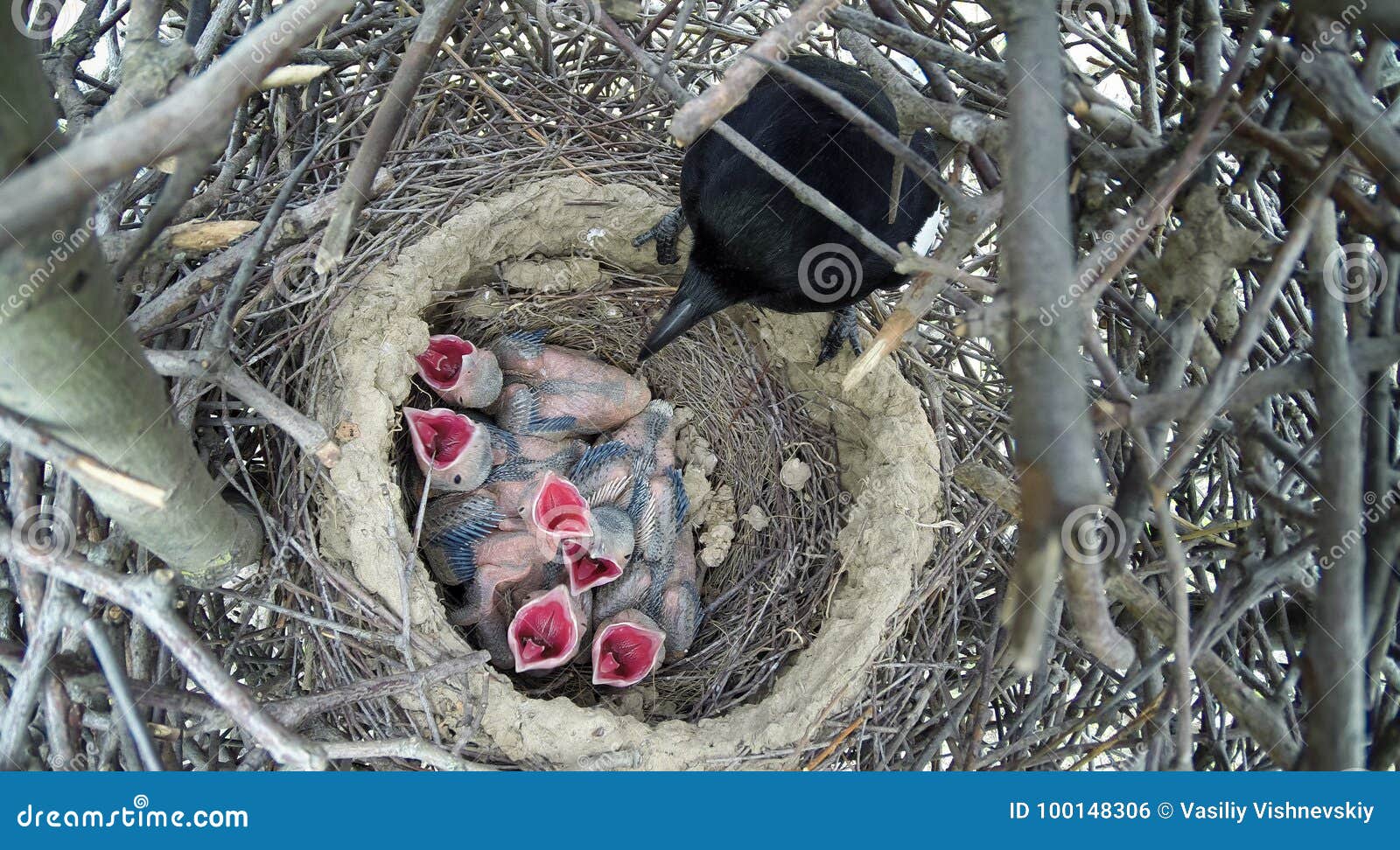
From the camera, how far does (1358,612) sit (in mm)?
728

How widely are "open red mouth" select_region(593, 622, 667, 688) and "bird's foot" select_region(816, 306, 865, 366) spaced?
61 centimetres

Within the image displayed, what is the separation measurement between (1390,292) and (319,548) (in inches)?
54.3

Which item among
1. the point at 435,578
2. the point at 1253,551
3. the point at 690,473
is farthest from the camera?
the point at 690,473

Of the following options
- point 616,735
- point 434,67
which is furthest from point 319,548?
point 434,67

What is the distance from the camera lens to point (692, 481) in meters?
1.85

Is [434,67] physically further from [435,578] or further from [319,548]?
[435,578]

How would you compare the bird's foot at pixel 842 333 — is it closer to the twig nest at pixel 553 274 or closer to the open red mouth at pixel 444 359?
the twig nest at pixel 553 274
